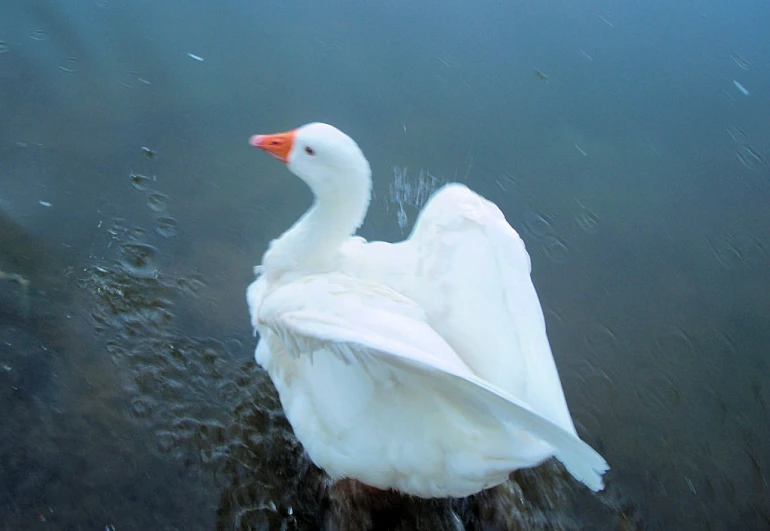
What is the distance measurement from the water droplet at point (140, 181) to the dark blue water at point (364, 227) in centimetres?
1

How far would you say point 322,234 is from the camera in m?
3.19

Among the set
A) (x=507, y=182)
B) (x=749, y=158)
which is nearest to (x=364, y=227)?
(x=507, y=182)

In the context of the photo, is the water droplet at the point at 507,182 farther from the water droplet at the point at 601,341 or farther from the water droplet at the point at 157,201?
the water droplet at the point at 157,201

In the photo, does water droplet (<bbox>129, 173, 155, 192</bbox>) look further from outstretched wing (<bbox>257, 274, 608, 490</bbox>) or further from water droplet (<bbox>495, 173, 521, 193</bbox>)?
water droplet (<bbox>495, 173, 521, 193</bbox>)

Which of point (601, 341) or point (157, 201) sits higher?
point (601, 341)

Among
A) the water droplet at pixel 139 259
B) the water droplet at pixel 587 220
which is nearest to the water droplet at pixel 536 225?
the water droplet at pixel 587 220

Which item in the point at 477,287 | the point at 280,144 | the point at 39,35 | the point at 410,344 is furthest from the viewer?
the point at 39,35

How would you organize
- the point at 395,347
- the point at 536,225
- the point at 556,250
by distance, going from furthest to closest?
the point at 536,225
the point at 556,250
the point at 395,347

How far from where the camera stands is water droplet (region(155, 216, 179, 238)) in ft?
13.2

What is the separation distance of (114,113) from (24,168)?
723 millimetres

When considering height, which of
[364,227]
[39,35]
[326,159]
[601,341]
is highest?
[326,159]

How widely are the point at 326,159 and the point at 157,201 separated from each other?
1.59m

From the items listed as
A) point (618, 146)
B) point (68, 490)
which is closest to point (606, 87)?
point (618, 146)

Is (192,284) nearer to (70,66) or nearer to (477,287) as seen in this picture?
(477,287)
